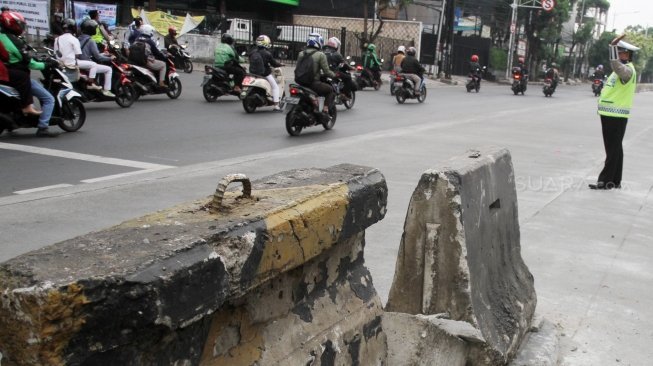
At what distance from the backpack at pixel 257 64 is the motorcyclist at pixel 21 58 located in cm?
527

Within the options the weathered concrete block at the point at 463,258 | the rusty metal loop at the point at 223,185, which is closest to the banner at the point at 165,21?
the weathered concrete block at the point at 463,258

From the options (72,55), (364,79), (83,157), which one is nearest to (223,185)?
(83,157)

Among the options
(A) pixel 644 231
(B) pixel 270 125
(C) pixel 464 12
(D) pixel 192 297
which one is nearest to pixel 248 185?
(D) pixel 192 297

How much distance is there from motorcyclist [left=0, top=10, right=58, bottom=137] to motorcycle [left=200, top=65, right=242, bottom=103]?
5998mm

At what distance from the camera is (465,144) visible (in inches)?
470

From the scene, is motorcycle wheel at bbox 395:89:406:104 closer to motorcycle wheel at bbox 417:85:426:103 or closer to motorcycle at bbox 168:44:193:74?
motorcycle wheel at bbox 417:85:426:103

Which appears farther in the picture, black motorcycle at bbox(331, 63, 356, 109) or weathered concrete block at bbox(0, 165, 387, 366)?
black motorcycle at bbox(331, 63, 356, 109)

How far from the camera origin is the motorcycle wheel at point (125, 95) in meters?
14.1

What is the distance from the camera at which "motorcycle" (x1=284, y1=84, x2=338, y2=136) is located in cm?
1213

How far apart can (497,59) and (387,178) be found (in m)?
44.3

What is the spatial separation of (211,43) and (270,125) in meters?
15.7

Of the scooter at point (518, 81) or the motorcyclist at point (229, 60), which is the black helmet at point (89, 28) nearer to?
the motorcyclist at point (229, 60)

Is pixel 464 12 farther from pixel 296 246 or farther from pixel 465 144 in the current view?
pixel 296 246

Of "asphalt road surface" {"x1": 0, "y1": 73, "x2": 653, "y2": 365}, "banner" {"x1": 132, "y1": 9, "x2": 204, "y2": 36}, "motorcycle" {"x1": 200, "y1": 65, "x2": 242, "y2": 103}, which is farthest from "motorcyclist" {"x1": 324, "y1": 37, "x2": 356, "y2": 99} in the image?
"banner" {"x1": 132, "y1": 9, "x2": 204, "y2": 36}
